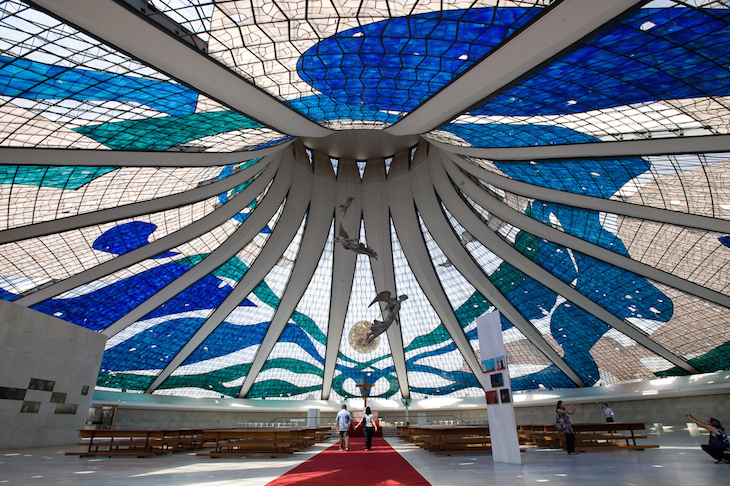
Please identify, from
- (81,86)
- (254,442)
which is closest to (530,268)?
(254,442)

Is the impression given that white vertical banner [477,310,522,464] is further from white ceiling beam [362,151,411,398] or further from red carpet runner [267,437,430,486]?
white ceiling beam [362,151,411,398]

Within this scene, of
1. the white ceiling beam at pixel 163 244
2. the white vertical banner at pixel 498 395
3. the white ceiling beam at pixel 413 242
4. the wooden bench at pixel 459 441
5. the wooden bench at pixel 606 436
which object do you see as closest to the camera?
the white vertical banner at pixel 498 395

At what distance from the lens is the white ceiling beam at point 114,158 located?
14.0m

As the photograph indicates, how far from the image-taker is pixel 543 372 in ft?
105

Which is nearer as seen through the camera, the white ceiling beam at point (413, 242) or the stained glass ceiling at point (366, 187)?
the stained glass ceiling at point (366, 187)

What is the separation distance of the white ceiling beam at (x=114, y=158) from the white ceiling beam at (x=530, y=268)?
12.6 meters

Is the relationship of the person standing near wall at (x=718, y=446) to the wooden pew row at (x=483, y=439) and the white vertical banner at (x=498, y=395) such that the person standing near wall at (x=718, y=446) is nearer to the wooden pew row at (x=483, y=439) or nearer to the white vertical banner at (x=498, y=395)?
the white vertical banner at (x=498, y=395)

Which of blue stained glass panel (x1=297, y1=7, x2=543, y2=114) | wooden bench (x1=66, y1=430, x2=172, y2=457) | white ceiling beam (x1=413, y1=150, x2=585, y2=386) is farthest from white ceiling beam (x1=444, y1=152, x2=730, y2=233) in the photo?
wooden bench (x1=66, y1=430, x2=172, y2=457)

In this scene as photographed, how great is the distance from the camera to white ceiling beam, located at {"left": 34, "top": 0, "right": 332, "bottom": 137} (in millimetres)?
9203

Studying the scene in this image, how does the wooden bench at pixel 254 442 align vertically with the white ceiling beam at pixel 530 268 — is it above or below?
below

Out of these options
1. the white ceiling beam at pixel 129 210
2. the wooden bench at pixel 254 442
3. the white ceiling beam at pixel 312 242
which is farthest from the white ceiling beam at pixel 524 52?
the white ceiling beam at pixel 312 242

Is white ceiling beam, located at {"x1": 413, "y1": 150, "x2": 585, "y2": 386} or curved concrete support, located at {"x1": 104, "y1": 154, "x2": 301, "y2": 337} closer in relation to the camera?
curved concrete support, located at {"x1": 104, "y1": 154, "x2": 301, "y2": 337}

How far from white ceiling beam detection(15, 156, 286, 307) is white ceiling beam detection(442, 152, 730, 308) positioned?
11.7 m

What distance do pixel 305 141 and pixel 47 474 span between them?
79.1ft
